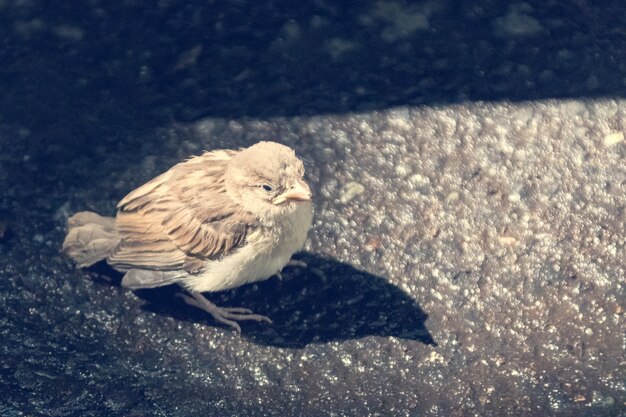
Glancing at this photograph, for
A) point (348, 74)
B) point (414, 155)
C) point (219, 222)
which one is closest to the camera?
point (219, 222)

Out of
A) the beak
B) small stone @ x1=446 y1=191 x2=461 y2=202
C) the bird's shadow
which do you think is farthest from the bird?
small stone @ x1=446 y1=191 x2=461 y2=202

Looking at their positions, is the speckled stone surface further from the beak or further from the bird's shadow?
the beak

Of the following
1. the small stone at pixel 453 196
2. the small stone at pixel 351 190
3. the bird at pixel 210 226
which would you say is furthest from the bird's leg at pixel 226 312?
the small stone at pixel 453 196

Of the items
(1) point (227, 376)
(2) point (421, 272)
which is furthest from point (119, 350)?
(2) point (421, 272)

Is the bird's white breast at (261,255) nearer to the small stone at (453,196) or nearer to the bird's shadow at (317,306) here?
the bird's shadow at (317,306)

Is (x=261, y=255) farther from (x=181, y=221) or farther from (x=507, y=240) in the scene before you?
(x=507, y=240)

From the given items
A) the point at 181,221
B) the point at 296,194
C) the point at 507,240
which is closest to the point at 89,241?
the point at 181,221

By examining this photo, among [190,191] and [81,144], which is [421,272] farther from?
[81,144]
